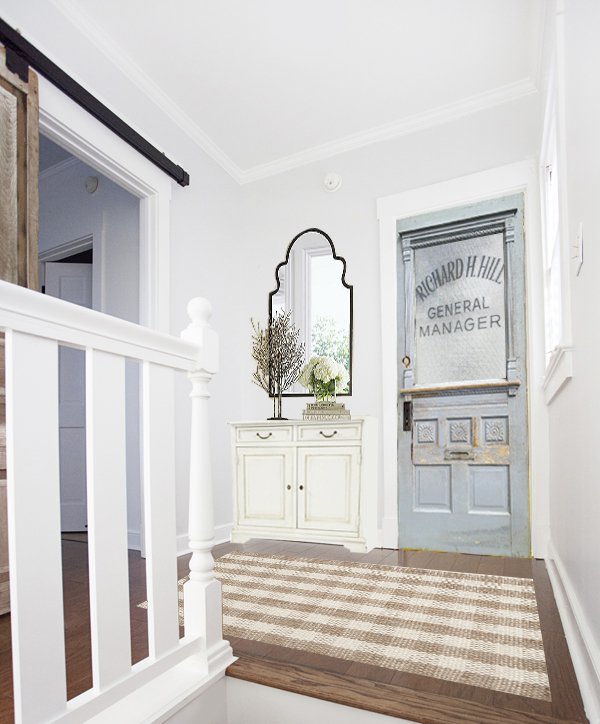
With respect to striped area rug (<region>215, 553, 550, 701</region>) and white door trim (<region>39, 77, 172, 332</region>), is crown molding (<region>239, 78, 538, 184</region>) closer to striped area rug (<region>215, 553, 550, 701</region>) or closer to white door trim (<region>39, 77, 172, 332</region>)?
white door trim (<region>39, 77, 172, 332</region>)

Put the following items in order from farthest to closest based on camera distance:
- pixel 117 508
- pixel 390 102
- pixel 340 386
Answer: pixel 340 386 < pixel 390 102 < pixel 117 508

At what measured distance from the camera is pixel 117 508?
1.10 metres

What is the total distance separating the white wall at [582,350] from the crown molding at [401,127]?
1285 millimetres

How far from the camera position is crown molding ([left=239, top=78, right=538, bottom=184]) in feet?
10.2

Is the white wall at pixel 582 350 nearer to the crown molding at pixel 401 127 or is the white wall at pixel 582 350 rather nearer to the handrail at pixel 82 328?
the handrail at pixel 82 328

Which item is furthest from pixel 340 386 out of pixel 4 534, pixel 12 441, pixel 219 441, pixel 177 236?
pixel 12 441

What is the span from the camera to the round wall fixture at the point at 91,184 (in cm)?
377

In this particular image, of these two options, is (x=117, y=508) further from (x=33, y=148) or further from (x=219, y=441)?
(x=219, y=441)

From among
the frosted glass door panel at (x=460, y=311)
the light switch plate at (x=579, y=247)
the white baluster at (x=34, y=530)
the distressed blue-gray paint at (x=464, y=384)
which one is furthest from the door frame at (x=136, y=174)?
the light switch plate at (x=579, y=247)

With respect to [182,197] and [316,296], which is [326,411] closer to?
[316,296]

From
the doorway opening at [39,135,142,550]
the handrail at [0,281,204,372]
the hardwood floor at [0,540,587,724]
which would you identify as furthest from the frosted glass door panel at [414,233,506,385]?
the handrail at [0,281,204,372]

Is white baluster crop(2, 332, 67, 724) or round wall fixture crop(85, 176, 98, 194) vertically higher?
round wall fixture crop(85, 176, 98, 194)

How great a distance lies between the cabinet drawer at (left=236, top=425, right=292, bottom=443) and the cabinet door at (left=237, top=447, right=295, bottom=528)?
0.06m

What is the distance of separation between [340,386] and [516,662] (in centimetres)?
216
